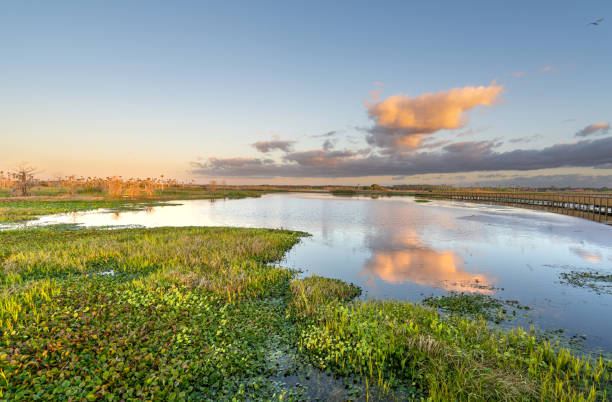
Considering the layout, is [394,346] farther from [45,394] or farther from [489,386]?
[45,394]

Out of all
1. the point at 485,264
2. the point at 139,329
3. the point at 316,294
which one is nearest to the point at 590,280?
the point at 485,264

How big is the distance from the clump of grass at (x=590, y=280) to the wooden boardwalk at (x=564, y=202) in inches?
1848

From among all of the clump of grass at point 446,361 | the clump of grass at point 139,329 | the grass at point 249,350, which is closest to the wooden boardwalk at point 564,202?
the clump of grass at point 446,361

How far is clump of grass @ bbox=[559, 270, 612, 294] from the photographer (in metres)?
16.4

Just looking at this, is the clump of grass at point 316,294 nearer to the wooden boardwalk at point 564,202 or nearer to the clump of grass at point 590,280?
the clump of grass at point 590,280

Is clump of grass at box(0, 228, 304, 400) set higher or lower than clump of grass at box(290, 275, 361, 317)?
higher

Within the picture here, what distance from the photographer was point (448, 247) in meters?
29.2

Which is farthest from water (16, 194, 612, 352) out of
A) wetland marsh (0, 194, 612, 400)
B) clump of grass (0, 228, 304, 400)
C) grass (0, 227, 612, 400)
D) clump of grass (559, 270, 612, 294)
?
clump of grass (0, 228, 304, 400)

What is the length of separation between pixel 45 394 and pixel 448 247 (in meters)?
31.6

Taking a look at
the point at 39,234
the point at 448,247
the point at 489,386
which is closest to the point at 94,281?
the point at 489,386

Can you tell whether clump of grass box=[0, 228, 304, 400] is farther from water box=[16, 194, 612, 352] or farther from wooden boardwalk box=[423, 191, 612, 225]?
wooden boardwalk box=[423, 191, 612, 225]

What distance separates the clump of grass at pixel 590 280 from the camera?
16.4m

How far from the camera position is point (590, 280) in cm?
Result: 1788

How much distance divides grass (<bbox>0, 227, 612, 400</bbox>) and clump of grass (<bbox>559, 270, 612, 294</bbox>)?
35.2 ft
